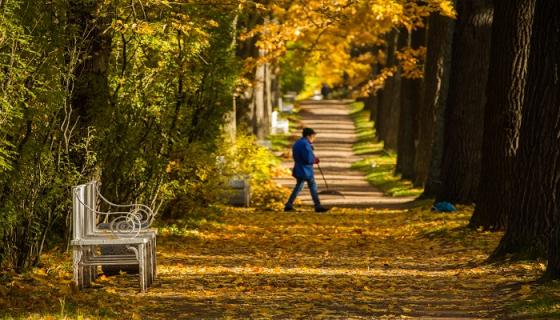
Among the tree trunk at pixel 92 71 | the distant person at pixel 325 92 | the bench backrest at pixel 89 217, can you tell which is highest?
the tree trunk at pixel 92 71

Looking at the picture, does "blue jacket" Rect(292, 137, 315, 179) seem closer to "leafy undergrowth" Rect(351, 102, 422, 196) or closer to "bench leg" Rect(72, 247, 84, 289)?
"leafy undergrowth" Rect(351, 102, 422, 196)

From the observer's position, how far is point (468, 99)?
2331 centimetres

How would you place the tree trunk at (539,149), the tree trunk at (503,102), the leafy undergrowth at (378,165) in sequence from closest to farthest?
the tree trunk at (539,149), the tree trunk at (503,102), the leafy undergrowth at (378,165)

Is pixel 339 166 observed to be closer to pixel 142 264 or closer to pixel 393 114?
pixel 393 114

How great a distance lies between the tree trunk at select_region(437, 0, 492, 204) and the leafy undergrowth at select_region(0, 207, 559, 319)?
247 cm

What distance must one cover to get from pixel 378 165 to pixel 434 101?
42.9 feet

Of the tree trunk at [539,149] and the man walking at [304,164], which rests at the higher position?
the tree trunk at [539,149]

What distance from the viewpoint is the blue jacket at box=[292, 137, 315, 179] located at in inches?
995

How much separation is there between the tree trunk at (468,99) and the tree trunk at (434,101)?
2.57 metres

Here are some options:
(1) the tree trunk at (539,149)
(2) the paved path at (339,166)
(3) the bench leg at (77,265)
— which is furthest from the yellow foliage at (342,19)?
(3) the bench leg at (77,265)

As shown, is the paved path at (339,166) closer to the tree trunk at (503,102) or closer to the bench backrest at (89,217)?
the tree trunk at (503,102)

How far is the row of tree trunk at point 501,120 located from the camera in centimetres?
1386

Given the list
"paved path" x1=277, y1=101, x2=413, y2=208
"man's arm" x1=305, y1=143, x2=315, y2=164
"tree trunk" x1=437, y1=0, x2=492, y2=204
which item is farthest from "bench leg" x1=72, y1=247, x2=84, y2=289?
"paved path" x1=277, y1=101, x2=413, y2=208

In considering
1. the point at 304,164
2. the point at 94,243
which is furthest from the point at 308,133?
the point at 94,243
